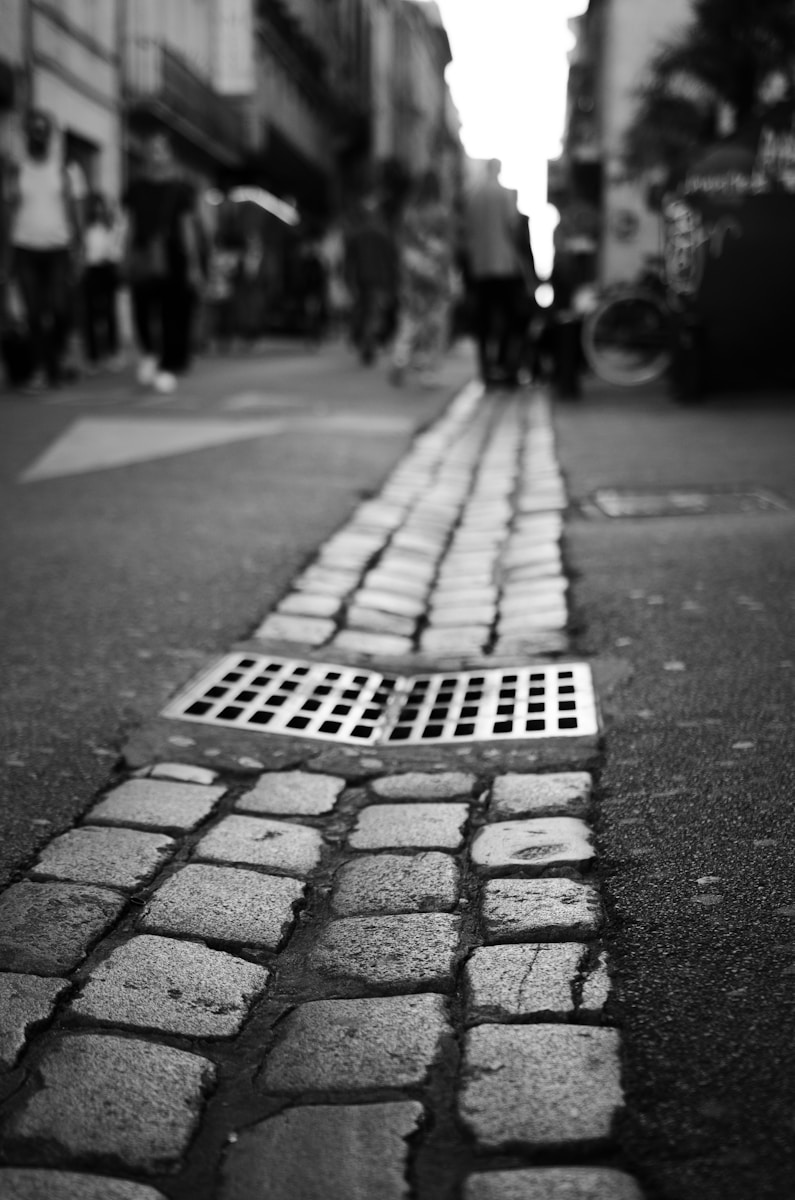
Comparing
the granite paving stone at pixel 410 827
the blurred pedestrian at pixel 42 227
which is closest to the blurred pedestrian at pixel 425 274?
the blurred pedestrian at pixel 42 227

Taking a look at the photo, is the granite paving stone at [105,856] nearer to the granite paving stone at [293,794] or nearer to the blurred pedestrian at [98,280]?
the granite paving stone at [293,794]

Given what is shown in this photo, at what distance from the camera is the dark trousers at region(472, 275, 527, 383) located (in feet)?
48.3

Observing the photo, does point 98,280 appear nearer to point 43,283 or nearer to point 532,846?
point 43,283

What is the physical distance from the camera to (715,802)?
3.29 m

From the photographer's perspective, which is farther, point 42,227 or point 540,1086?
point 42,227

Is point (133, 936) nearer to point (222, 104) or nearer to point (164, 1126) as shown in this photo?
point (164, 1126)

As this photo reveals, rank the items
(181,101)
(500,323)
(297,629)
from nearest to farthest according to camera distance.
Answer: (297,629), (500,323), (181,101)

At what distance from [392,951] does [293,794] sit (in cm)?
90

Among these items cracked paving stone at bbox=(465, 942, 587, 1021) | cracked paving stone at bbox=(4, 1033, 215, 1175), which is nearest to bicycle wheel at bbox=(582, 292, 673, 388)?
cracked paving stone at bbox=(465, 942, 587, 1021)

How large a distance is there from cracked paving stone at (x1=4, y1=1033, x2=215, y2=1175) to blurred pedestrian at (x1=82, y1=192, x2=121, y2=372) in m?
15.3

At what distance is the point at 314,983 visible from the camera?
2.56m

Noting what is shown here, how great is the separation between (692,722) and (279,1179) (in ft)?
6.83

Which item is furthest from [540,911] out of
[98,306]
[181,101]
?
[181,101]

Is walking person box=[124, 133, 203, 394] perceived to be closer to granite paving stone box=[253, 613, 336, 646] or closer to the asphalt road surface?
the asphalt road surface
